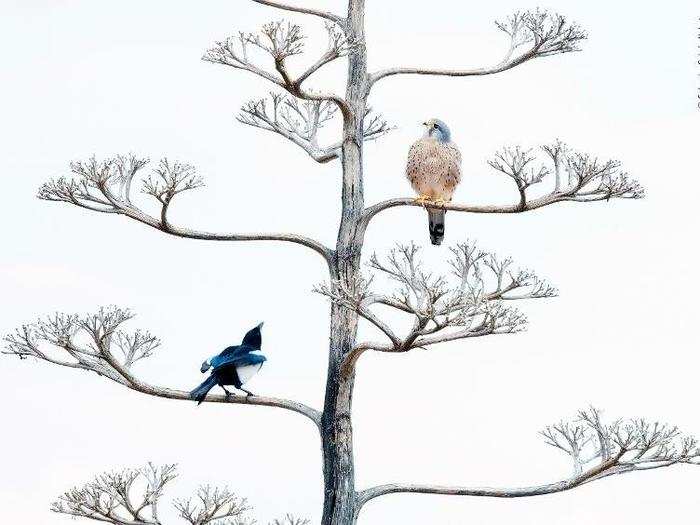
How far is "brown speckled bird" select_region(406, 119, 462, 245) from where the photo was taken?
761 cm

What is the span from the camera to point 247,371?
7.05 m

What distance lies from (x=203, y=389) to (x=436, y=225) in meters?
1.61

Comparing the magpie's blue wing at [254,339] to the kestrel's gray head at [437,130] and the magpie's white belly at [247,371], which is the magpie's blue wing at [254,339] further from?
the kestrel's gray head at [437,130]

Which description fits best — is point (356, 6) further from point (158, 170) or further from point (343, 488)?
point (343, 488)

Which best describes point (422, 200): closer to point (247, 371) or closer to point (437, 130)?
point (437, 130)

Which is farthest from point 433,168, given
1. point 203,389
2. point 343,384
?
point 203,389

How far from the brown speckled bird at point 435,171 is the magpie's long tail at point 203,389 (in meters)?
1.51

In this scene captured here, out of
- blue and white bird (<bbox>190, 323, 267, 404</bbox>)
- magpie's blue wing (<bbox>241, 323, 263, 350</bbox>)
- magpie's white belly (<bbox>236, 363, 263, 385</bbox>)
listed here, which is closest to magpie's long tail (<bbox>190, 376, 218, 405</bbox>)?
blue and white bird (<bbox>190, 323, 267, 404</bbox>)

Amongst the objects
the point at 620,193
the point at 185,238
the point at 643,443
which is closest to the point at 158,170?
the point at 185,238

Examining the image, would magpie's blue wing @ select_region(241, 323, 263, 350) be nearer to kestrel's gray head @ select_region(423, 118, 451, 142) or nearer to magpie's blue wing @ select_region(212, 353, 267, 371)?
magpie's blue wing @ select_region(212, 353, 267, 371)

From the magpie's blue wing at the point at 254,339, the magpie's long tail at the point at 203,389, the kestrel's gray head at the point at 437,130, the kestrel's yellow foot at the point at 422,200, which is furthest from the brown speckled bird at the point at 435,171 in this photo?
the magpie's long tail at the point at 203,389

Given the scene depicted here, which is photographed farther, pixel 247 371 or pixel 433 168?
pixel 433 168

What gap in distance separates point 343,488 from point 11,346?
1866mm

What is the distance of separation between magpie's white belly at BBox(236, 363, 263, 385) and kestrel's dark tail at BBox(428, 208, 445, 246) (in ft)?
4.21
